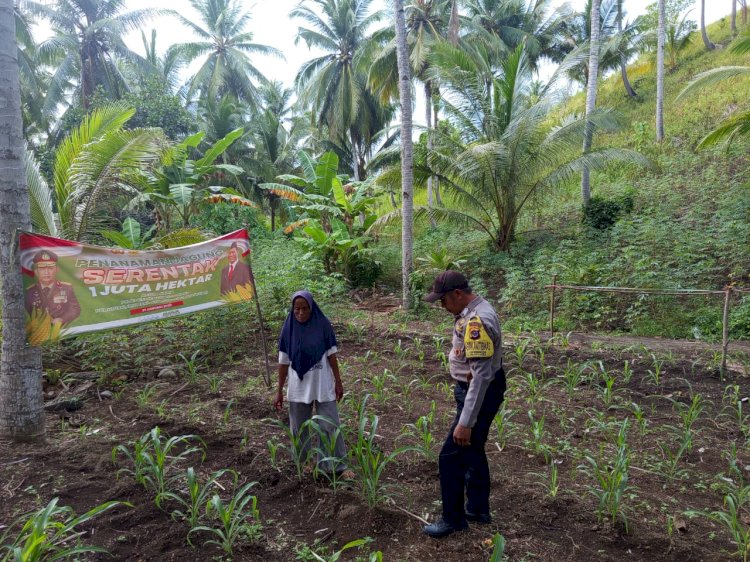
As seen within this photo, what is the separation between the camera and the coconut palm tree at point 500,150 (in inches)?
458

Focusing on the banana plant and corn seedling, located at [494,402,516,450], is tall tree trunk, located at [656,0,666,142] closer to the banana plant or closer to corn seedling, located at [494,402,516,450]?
the banana plant

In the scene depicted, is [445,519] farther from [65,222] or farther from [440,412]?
[65,222]

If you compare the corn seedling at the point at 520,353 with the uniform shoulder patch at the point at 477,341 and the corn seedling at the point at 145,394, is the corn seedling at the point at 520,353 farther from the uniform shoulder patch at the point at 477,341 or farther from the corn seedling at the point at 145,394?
the corn seedling at the point at 145,394

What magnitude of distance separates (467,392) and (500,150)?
9720 millimetres

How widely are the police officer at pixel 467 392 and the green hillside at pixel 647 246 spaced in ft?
20.8

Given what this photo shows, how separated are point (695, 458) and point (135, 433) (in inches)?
177

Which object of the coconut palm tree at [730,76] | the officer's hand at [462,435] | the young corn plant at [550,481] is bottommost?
the young corn plant at [550,481]

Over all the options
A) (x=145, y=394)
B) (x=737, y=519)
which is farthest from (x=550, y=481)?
(x=145, y=394)

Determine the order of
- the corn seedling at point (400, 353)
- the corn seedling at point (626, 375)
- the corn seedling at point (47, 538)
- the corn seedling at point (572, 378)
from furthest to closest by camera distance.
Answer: the corn seedling at point (400, 353)
the corn seedling at point (626, 375)
the corn seedling at point (572, 378)
the corn seedling at point (47, 538)

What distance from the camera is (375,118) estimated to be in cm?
2352

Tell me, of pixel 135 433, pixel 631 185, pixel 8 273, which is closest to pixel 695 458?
pixel 135 433

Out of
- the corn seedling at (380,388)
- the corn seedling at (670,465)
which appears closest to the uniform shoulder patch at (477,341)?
the corn seedling at (670,465)

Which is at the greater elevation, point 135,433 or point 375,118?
point 375,118

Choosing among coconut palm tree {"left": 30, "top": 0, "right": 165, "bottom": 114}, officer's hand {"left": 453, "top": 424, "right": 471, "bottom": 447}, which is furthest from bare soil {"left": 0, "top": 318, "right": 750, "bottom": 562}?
coconut palm tree {"left": 30, "top": 0, "right": 165, "bottom": 114}
